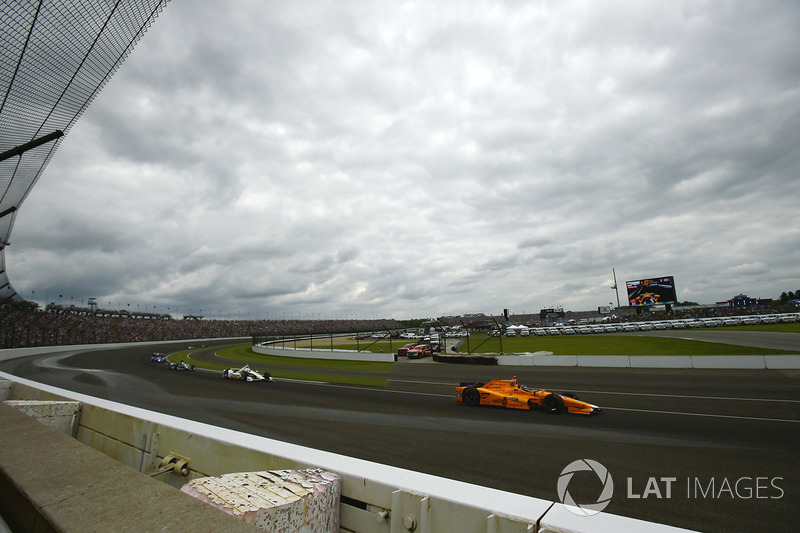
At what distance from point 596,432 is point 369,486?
951cm

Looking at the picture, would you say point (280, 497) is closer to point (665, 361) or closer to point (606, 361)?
point (606, 361)

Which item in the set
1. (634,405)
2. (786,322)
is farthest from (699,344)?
(786,322)

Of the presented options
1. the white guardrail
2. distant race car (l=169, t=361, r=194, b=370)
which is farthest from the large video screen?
the white guardrail

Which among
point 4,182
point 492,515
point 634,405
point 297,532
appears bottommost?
point 634,405

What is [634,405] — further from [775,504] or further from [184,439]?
[184,439]

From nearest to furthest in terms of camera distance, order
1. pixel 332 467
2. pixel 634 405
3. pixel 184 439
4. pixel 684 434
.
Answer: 1. pixel 332 467
2. pixel 184 439
3. pixel 684 434
4. pixel 634 405

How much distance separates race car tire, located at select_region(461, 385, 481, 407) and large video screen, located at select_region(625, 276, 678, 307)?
5441cm

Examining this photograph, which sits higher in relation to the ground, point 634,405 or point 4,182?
point 4,182

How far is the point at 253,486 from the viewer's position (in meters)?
2.38

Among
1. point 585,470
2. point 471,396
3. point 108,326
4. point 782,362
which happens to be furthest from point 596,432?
point 108,326

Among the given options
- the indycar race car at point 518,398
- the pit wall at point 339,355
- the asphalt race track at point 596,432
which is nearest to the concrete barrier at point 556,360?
the asphalt race track at point 596,432

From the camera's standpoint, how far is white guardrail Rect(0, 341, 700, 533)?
188 centimetres

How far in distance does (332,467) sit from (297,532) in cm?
49

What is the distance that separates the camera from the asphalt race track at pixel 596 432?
6.09 m
